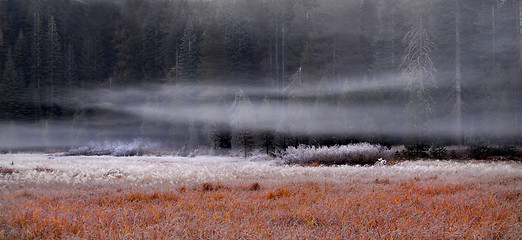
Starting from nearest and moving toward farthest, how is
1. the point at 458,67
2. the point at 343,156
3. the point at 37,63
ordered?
the point at 343,156
the point at 458,67
the point at 37,63

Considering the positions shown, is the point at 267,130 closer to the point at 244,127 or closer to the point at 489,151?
the point at 244,127

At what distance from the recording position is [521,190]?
7.54m

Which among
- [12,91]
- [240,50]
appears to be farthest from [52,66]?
[240,50]

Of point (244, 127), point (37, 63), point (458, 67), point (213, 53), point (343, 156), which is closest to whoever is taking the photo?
point (343, 156)

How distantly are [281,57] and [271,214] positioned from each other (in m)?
31.6

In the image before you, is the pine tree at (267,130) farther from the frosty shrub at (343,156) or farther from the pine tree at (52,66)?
the pine tree at (52,66)

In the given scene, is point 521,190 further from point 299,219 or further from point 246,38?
point 246,38

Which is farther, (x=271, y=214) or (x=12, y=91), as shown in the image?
(x=12, y=91)

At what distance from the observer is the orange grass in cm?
422

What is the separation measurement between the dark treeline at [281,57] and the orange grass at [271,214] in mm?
Answer: 13709

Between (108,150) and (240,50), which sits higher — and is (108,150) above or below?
below

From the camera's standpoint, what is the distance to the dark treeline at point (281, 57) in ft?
68.0

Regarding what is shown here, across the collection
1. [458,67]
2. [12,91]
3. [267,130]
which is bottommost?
[267,130]

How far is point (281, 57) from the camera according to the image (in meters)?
35.7
